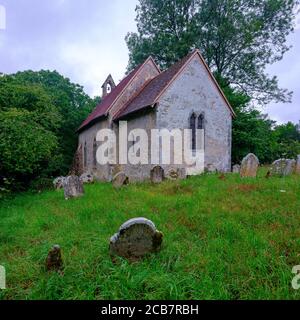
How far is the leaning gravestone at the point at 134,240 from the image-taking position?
5.28 meters

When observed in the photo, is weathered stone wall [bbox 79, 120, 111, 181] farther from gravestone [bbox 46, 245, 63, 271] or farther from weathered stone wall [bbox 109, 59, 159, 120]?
gravestone [bbox 46, 245, 63, 271]

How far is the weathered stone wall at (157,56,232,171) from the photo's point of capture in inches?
658

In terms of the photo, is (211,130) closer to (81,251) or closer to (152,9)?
(81,251)

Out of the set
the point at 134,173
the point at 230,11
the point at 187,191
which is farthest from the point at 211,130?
the point at 230,11

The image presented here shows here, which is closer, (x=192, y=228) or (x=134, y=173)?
(x=192, y=228)

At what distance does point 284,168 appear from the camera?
12141 millimetres

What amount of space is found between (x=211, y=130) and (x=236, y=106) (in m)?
8.21

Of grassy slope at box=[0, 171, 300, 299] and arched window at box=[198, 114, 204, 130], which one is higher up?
arched window at box=[198, 114, 204, 130]

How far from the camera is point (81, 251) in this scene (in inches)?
224

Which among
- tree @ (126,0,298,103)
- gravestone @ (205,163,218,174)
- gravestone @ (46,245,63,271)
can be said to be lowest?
gravestone @ (46,245,63,271)

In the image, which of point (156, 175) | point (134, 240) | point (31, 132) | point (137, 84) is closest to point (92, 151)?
point (137, 84)

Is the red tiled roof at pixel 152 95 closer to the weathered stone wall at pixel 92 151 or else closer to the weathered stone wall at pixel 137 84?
the weathered stone wall at pixel 137 84

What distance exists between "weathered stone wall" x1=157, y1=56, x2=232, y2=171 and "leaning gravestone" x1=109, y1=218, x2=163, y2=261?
11.1 meters

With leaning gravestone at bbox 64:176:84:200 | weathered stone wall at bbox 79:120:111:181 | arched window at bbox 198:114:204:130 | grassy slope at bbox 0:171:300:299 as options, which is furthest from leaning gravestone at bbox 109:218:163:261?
weathered stone wall at bbox 79:120:111:181
